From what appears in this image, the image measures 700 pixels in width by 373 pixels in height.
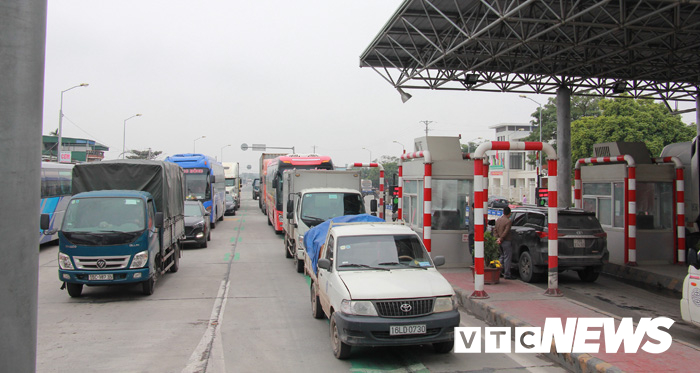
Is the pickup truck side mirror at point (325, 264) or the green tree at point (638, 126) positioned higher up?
the green tree at point (638, 126)

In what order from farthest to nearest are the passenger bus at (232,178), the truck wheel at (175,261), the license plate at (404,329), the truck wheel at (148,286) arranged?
the passenger bus at (232,178) → the truck wheel at (175,261) → the truck wheel at (148,286) → the license plate at (404,329)

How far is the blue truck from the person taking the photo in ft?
35.2

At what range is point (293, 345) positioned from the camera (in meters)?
7.86

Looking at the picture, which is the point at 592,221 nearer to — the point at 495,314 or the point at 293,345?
the point at 495,314

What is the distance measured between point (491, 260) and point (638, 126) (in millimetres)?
36149

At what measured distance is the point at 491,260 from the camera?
12055mm

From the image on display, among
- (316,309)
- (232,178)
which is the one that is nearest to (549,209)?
(316,309)

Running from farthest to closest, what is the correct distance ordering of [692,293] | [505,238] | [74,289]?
1. [505,238]
2. [74,289]
3. [692,293]

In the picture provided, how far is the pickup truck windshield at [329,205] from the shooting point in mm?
15133

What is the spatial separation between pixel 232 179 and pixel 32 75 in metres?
44.6

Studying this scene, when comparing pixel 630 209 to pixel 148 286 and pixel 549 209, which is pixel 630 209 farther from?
pixel 148 286

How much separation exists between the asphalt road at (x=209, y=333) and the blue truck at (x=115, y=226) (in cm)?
61

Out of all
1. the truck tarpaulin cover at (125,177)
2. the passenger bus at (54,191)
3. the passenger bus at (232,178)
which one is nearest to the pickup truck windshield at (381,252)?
the truck tarpaulin cover at (125,177)

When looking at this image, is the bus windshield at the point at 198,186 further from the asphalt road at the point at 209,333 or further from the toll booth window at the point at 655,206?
the toll booth window at the point at 655,206
